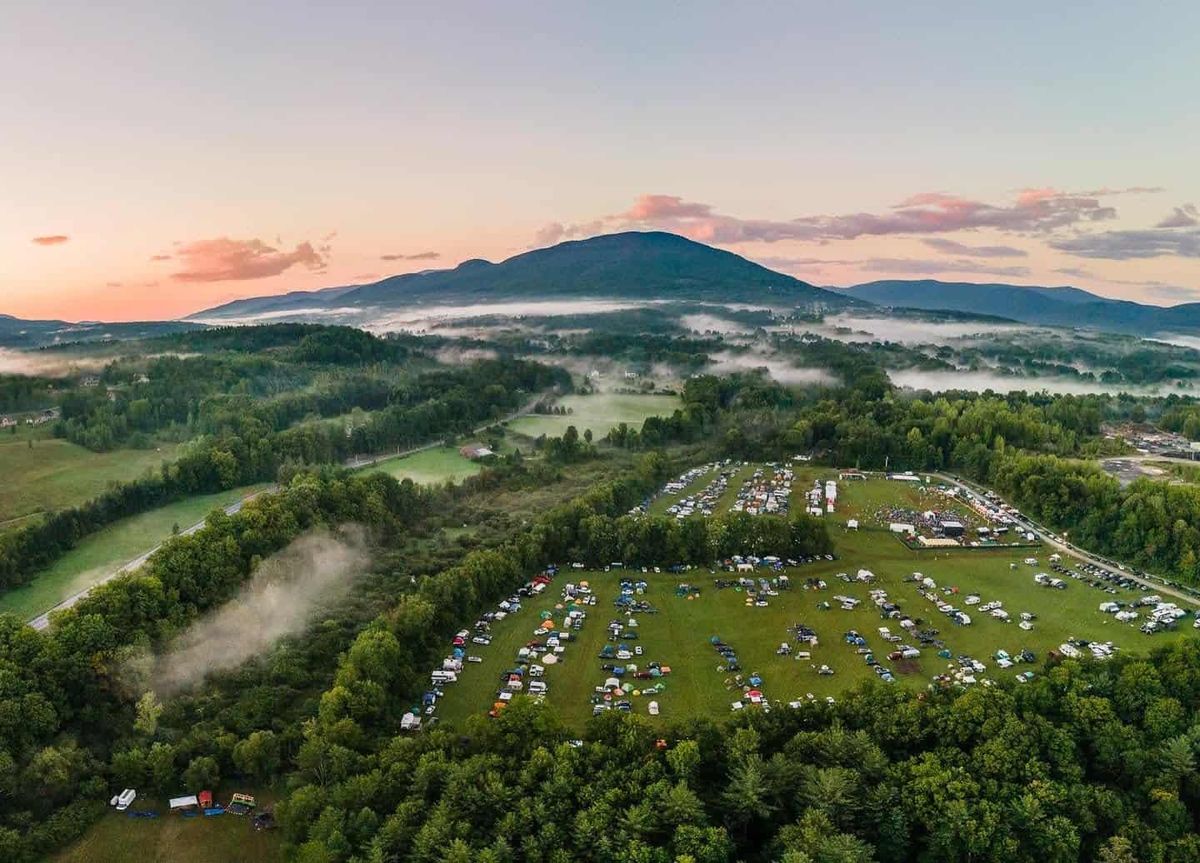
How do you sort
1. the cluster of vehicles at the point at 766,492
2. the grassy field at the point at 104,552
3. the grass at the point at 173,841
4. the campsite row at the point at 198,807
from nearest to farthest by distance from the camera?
the grass at the point at 173,841 < the campsite row at the point at 198,807 < the grassy field at the point at 104,552 < the cluster of vehicles at the point at 766,492

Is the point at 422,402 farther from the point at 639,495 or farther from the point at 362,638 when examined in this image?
the point at 362,638

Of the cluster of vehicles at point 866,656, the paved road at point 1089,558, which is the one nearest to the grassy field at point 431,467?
the cluster of vehicles at point 866,656

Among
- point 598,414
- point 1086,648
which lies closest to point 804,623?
point 1086,648

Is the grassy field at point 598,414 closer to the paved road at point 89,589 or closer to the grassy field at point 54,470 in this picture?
the grassy field at point 54,470

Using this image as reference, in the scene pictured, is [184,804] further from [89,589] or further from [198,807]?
[89,589]

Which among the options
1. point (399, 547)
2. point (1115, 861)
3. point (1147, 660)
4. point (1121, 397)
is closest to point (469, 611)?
point (399, 547)

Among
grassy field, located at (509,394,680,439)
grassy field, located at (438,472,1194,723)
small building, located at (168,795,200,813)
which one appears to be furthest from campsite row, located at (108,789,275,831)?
grassy field, located at (509,394,680,439)

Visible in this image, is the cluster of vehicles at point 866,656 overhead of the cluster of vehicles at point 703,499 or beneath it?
beneath
